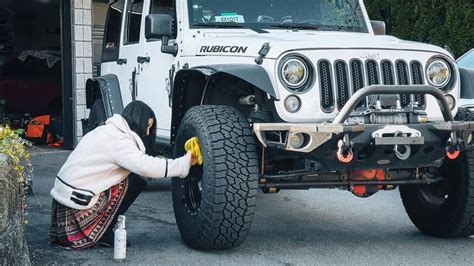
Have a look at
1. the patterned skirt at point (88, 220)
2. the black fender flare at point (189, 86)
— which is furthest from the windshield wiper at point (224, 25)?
the patterned skirt at point (88, 220)

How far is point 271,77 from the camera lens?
5.43 meters

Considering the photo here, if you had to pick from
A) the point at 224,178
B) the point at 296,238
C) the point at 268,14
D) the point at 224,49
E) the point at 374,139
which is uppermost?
the point at 268,14

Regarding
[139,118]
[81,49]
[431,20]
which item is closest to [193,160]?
[139,118]

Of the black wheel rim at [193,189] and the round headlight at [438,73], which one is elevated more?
the round headlight at [438,73]

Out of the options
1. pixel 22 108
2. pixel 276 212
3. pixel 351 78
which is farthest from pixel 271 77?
pixel 22 108

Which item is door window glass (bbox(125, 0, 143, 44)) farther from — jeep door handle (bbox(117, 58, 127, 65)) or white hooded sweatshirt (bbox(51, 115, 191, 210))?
white hooded sweatshirt (bbox(51, 115, 191, 210))

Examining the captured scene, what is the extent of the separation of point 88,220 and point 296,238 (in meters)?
1.66

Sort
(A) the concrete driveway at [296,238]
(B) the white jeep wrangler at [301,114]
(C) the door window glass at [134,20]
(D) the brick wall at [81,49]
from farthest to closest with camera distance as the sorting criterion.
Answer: (D) the brick wall at [81,49]
(C) the door window glass at [134,20]
(A) the concrete driveway at [296,238]
(B) the white jeep wrangler at [301,114]

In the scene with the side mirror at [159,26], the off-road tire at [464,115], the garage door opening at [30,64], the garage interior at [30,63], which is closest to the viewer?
the off-road tire at [464,115]

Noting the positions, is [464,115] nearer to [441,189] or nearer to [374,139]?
[441,189]

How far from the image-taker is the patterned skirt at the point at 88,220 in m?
5.75

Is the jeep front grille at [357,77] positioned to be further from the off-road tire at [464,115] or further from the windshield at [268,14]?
the windshield at [268,14]

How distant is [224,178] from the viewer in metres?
5.25

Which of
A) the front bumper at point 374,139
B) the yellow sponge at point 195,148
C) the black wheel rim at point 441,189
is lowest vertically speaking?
the black wheel rim at point 441,189
